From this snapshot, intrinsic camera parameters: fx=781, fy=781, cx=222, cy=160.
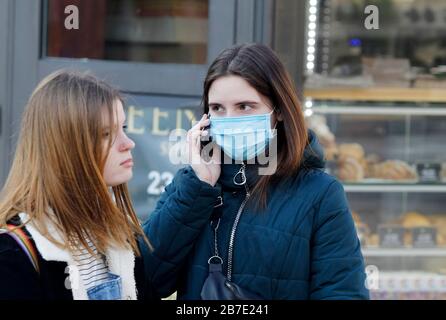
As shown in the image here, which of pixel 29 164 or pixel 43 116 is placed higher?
pixel 43 116

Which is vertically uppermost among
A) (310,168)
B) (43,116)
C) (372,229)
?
(43,116)

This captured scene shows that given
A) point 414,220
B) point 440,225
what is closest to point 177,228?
point 414,220

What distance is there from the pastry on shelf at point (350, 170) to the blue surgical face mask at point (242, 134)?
2312mm

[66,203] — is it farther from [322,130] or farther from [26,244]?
[322,130]

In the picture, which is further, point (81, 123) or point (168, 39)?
point (168, 39)

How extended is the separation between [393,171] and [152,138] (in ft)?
4.83

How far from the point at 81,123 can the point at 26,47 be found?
217cm

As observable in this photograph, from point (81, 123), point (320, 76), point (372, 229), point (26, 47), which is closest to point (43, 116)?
point (81, 123)

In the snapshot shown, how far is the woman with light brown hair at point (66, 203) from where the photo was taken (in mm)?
1610

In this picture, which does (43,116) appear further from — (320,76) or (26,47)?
(320,76)

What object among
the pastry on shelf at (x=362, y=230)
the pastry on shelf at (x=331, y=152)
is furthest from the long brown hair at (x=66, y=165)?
the pastry on shelf at (x=362, y=230)

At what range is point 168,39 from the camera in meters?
3.88

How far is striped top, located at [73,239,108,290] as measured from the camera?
1694mm

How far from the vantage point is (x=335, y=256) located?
1.89 metres
